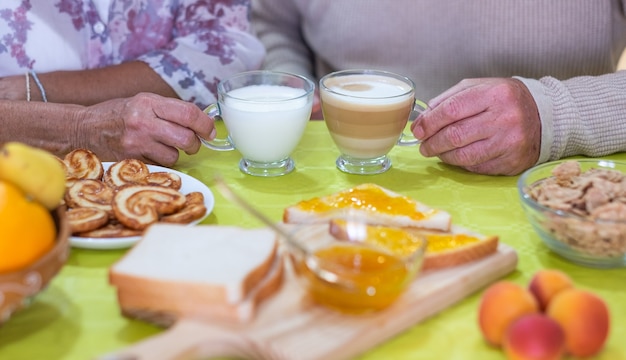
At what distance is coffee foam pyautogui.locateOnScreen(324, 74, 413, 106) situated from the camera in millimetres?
1525

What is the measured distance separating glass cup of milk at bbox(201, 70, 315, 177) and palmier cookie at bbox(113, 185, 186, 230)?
241 millimetres

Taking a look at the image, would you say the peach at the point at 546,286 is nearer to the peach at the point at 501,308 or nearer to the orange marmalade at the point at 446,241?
the peach at the point at 501,308

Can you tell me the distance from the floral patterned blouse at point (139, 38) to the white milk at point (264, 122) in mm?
461

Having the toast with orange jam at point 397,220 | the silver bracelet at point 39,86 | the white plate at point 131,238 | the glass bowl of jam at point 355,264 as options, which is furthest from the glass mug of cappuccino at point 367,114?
the silver bracelet at point 39,86

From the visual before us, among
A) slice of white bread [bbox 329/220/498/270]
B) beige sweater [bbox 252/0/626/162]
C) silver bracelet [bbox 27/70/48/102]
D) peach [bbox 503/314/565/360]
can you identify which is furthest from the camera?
beige sweater [bbox 252/0/626/162]

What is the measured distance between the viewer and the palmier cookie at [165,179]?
4.61 feet

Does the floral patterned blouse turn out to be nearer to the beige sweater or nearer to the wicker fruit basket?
the beige sweater

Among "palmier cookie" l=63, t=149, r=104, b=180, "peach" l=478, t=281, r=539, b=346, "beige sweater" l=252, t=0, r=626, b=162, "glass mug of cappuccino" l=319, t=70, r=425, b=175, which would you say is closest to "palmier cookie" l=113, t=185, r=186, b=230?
"palmier cookie" l=63, t=149, r=104, b=180

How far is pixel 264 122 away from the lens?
1.51m

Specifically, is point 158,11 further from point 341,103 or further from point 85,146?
point 341,103

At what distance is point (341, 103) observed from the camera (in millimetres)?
1544

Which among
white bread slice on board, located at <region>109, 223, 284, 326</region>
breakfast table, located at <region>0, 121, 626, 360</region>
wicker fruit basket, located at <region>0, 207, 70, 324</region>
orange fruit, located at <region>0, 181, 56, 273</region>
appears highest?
orange fruit, located at <region>0, 181, 56, 273</region>

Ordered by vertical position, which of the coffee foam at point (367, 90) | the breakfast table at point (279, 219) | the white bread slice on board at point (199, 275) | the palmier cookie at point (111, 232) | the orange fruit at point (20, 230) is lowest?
the breakfast table at point (279, 219)

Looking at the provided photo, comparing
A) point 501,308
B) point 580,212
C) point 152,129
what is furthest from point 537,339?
point 152,129
